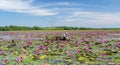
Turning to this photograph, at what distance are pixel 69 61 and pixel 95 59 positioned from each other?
913mm

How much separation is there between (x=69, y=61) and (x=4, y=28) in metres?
45.4

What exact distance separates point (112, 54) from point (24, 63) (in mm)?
3356

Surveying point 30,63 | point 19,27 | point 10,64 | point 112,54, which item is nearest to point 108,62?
point 112,54

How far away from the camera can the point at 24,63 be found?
7453 millimetres

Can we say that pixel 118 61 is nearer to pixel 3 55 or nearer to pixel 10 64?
pixel 10 64

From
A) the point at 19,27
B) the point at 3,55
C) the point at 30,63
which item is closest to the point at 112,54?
the point at 30,63

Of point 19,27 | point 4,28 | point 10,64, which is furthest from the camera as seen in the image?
point 19,27

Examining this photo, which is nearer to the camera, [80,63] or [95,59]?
[80,63]

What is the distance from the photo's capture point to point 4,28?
51.8 meters

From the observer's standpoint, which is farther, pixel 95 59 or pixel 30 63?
pixel 95 59

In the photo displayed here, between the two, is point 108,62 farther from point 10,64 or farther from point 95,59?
point 10,64

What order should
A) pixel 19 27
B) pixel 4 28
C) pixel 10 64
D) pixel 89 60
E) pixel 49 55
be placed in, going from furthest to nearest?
pixel 19 27, pixel 4 28, pixel 49 55, pixel 89 60, pixel 10 64

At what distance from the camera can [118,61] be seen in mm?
7664

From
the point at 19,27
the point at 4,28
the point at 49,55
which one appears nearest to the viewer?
the point at 49,55
